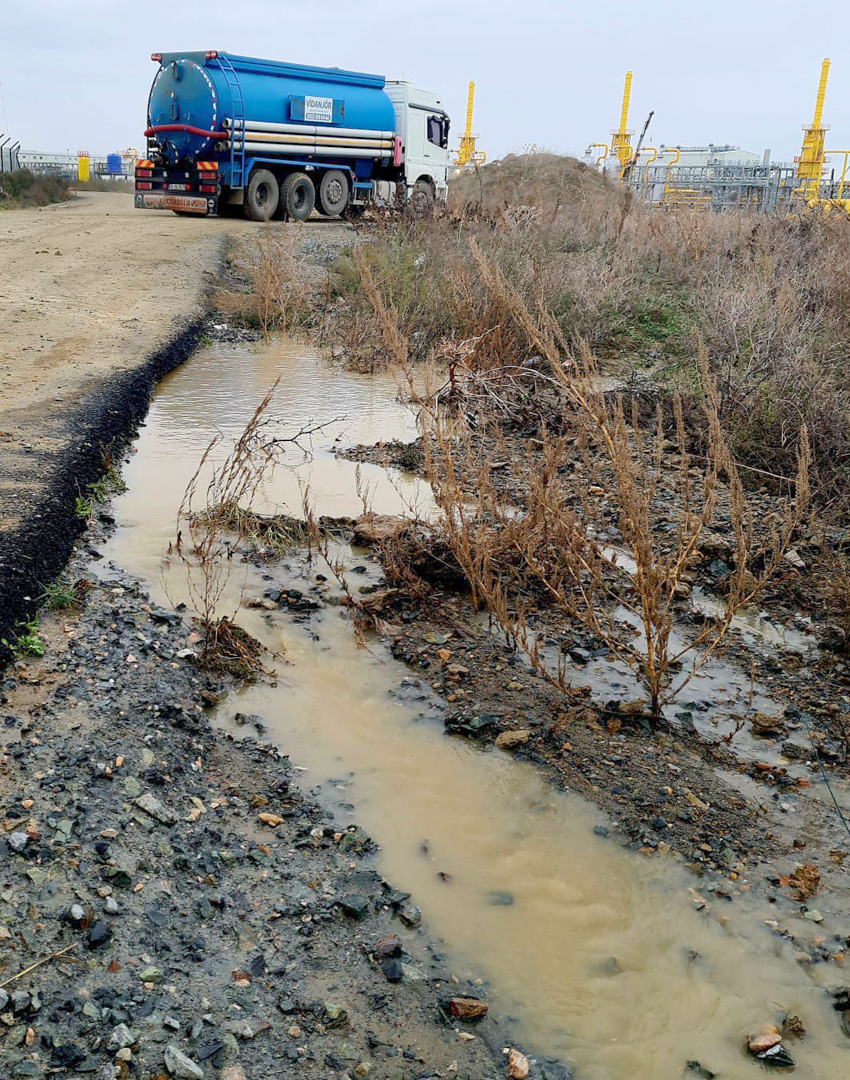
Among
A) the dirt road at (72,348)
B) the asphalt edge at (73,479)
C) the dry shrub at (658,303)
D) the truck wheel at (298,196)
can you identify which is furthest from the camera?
the truck wheel at (298,196)

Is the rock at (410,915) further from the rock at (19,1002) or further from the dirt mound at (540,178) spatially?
the dirt mound at (540,178)

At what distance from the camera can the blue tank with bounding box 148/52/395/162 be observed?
53.4 ft

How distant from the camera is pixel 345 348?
9.12 metres

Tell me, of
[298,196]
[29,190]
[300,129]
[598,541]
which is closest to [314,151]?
[300,129]

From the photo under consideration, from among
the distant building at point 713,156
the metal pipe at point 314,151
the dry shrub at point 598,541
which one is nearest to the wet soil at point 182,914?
the dry shrub at point 598,541

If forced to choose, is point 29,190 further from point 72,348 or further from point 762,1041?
point 762,1041

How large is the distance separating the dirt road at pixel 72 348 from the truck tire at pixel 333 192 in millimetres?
3474

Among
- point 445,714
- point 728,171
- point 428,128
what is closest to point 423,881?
point 445,714

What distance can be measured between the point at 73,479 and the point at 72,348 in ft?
10.2

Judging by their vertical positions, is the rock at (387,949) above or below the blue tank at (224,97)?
below

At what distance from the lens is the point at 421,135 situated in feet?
67.9

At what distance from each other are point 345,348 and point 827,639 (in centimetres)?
604

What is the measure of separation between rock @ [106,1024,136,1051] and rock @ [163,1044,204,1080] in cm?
8

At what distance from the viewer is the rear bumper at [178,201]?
56.2 ft
